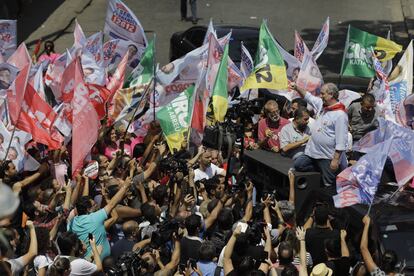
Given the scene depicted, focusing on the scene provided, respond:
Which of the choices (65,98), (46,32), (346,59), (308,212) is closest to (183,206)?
(308,212)

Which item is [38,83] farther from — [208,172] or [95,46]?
[208,172]

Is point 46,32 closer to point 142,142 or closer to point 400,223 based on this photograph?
point 142,142

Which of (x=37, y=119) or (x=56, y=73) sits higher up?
(x=37, y=119)

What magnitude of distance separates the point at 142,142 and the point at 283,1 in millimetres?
14318

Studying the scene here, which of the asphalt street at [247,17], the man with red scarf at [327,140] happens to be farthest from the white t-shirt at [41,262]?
the asphalt street at [247,17]

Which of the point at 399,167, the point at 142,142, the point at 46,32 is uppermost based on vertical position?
the point at 399,167

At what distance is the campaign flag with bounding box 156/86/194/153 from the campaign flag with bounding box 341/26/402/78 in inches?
109

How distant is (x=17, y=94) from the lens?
1106 centimetres

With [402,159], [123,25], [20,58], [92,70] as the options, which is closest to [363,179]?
[402,159]

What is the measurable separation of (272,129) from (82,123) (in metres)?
2.33

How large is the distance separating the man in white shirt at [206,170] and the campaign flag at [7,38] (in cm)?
411

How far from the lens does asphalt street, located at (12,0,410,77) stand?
23047mm

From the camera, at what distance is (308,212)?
988 cm

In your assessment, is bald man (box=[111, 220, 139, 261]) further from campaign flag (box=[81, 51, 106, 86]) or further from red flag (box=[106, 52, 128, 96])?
campaign flag (box=[81, 51, 106, 86])
